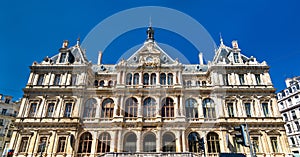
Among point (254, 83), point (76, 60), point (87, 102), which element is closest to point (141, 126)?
point (87, 102)

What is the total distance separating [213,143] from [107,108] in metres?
16.3

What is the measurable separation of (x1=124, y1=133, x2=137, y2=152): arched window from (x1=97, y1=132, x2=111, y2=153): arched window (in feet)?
7.95

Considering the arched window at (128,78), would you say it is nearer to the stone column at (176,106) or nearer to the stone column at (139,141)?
the stone column at (176,106)

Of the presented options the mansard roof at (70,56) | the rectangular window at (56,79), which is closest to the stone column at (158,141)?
the mansard roof at (70,56)

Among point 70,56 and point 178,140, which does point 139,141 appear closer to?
point 178,140

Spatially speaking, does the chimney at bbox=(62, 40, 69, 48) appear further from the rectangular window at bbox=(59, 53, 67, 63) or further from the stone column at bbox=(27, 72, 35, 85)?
the stone column at bbox=(27, 72, 35, 85)

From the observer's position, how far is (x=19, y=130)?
2889 cm

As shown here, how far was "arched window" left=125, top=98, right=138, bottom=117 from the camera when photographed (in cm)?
2998

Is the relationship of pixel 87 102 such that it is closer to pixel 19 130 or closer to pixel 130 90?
pixel 130 90

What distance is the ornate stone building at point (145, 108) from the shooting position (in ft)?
91.6

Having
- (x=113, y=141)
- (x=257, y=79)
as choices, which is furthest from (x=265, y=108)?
(x=113, y=141)

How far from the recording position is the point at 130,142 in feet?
93.3

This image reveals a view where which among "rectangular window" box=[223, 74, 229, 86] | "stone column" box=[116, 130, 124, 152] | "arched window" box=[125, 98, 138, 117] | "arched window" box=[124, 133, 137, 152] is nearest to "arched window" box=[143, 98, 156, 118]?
"arched window" box=[125, 98, 138, 117]

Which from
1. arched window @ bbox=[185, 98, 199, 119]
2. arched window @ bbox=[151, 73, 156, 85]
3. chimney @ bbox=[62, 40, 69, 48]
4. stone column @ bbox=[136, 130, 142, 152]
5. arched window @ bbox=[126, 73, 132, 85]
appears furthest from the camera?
chimney @ bbox=[62, 40, 69, 48]
